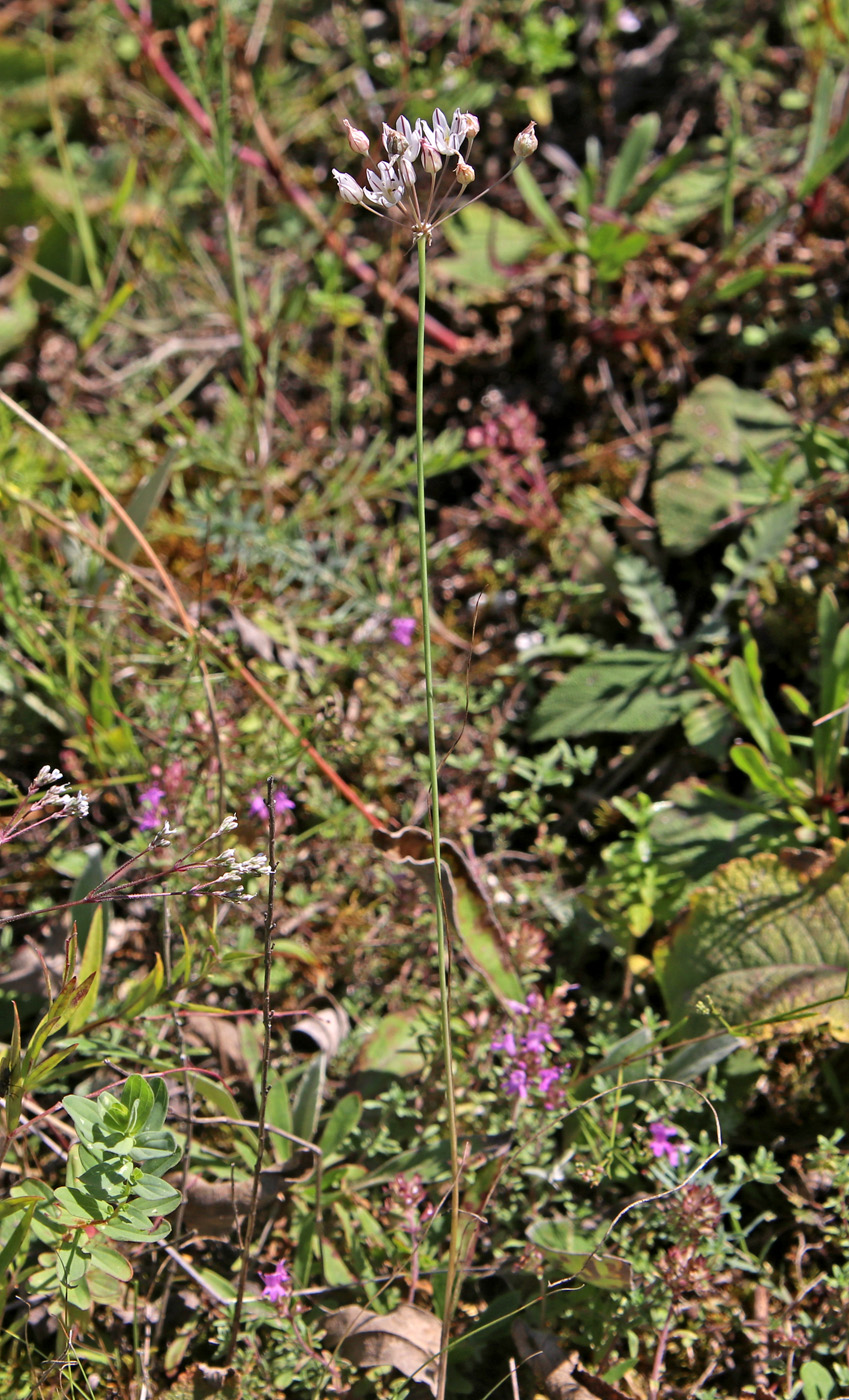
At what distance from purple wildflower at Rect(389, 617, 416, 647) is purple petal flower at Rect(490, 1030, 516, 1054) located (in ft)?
3.09

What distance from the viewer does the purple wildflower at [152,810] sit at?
6.40 feet

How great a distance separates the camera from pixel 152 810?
206 centimetres

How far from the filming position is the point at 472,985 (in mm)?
2008

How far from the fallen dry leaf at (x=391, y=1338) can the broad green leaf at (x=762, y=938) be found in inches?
27.1

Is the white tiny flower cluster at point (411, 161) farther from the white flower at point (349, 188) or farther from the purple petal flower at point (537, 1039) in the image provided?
the purple petal flower at point (537, 1039)

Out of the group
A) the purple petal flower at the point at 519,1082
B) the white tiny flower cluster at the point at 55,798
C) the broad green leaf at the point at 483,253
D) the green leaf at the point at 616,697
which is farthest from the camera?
the broad green leaf at the point at 483,253

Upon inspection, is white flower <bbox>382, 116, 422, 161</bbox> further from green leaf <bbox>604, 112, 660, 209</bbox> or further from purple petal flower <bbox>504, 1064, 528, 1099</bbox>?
green leaf <bbox>604, 112, 660, 209</bbox>

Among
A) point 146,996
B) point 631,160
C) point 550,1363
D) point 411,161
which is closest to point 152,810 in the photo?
point 146,996

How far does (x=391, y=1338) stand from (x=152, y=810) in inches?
40.5

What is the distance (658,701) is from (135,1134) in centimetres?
140

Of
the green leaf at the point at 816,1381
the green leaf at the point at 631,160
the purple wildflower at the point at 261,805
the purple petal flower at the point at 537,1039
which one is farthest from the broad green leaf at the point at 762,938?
the green leaf at the point at 631,160

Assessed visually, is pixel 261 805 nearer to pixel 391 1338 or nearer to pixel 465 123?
pixel 391 1338

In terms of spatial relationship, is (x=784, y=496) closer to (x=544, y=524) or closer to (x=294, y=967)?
(x=544, y=524)

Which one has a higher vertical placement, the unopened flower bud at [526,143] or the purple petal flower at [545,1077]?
the unopened flower bud at [526,143]
